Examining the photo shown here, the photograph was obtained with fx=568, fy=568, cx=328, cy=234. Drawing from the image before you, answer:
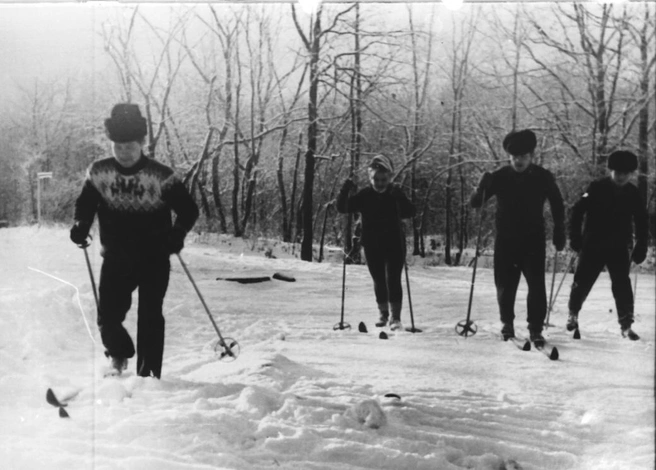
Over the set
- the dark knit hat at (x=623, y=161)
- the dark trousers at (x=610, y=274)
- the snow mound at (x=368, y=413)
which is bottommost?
the snow mound at (x=368, y=413)

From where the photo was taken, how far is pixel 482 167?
7.34ft

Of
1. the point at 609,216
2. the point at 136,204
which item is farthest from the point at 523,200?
the point at 136,204

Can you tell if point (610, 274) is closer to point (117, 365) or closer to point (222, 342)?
point (222, 342)

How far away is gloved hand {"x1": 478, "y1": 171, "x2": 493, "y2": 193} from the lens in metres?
2.24

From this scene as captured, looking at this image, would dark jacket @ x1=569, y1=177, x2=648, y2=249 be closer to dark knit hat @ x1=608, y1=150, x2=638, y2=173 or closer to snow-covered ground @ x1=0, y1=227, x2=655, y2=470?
dark knit hat @ x1=608, y1=150, x2=638, y2=173

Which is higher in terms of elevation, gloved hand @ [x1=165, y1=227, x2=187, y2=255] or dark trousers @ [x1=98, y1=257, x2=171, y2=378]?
gloved hand @ [x1=165, y1=227, x2=187, y2=255]

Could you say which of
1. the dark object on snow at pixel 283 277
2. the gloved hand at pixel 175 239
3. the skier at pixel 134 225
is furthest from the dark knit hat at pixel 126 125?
the dark object on snow at pixel 283 277

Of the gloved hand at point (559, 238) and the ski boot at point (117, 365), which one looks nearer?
the gloved hand at point (559, 238)

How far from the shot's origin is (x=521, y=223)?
225cm

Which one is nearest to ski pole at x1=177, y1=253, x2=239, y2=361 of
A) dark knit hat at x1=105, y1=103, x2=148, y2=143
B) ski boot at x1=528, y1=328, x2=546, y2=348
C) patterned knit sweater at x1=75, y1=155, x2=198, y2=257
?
patterned knit sweater at x1=75, y1=155, x2=198, y2=257

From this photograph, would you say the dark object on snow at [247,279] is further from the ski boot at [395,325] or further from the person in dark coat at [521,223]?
the person in dark coat at [521,223]

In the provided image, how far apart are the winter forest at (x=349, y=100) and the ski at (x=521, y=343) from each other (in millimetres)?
385

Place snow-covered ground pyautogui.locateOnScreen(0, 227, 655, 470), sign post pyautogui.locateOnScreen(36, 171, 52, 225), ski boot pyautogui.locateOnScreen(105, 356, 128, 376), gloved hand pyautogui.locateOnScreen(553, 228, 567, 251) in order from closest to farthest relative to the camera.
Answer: snow-covered ground pyautogui.locateOnScreen(0, 227, 655, 470) → gloved hand pyautogui.locateOnScreen(553, 228, 567, 251) → ski boot pyautogui.locateOnScreen(105, 356, 128, 376) → sign post pyautogui.locateOnScreen(36, 171, 52, 225)

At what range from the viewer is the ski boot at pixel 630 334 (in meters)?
2.22
